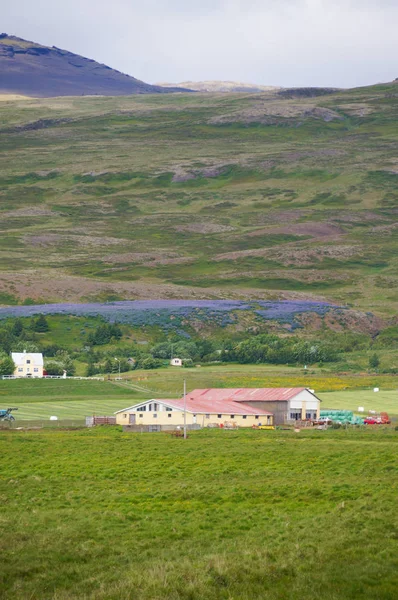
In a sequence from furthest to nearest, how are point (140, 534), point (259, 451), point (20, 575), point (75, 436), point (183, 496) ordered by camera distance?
point (75, 436)
point (259, 451)
point (183, 496)
point (140, 534)
point (20, 575)

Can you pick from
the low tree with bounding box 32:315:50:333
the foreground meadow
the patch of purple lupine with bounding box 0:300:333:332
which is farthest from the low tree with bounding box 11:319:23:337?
the foreground meadow

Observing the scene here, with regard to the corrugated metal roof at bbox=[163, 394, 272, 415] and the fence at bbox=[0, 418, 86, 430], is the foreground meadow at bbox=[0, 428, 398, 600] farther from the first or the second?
the corrugated metal roof at bbox=[163, 394, 272, 415]

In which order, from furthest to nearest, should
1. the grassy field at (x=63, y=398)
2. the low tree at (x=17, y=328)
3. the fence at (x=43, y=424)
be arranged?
the low tree at (x=17, y=328), the grassy field at (x=63, y=398), the fence at (x=43, y=424)

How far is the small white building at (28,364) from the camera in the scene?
9400 cm

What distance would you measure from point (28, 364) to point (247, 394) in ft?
106

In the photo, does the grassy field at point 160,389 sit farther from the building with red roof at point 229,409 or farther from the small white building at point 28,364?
the small white building at point 28,364

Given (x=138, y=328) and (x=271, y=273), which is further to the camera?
(x=271, y=273)

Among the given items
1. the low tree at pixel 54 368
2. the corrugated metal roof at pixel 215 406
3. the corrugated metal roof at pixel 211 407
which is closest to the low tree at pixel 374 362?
the low tree at pixel 54 368

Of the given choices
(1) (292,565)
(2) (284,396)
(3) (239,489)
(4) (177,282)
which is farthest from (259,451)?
(4) (177,282)

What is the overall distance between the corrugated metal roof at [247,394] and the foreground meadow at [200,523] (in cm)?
2391

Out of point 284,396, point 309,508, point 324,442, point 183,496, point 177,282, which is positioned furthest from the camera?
point 177,282

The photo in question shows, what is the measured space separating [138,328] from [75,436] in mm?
72648

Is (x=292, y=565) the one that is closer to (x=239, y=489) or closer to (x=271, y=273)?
(x=239, y=489)

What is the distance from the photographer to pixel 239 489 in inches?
1196
